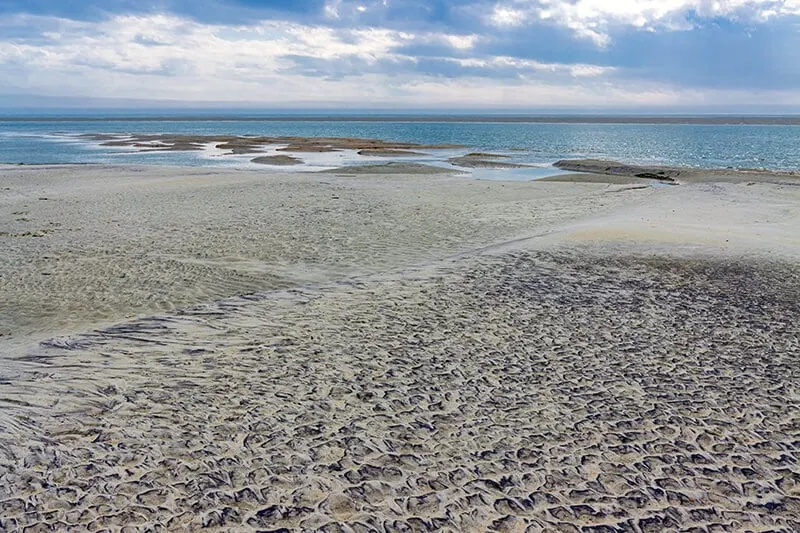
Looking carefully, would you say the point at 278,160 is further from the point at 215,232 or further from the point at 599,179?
the point at 215,232

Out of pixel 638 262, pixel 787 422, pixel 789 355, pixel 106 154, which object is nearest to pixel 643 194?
pixel 638 262

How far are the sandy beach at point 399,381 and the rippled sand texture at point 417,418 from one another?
3 cm

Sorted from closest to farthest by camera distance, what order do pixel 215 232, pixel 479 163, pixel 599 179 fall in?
pixel 215 232, pixel 599 179, pixel 479 163

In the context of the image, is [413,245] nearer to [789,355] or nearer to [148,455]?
[789,355]

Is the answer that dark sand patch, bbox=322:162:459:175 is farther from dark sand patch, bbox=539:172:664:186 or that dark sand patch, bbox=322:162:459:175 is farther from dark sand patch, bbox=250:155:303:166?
dark sand patch, bbox=250:155:303:166

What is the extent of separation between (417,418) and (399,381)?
97 cm

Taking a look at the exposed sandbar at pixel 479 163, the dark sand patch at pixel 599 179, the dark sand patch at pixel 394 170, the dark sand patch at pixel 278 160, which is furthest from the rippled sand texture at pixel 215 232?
the exposed sandbar at pixel 479 163

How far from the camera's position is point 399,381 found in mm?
8062

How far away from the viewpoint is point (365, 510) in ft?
18.1

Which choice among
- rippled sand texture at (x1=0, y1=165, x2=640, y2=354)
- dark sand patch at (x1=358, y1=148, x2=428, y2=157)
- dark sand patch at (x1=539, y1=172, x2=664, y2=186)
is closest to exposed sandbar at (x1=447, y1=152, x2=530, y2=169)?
dark sand patch at (x1=358, y1=148, x2=428, y2=157)

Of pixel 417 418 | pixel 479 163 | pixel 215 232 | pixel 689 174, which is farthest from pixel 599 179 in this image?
pixel 417 418

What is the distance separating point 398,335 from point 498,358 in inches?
58.8

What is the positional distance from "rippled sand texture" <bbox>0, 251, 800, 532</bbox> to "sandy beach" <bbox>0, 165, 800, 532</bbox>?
0.03 metres

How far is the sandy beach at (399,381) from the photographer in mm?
5633
